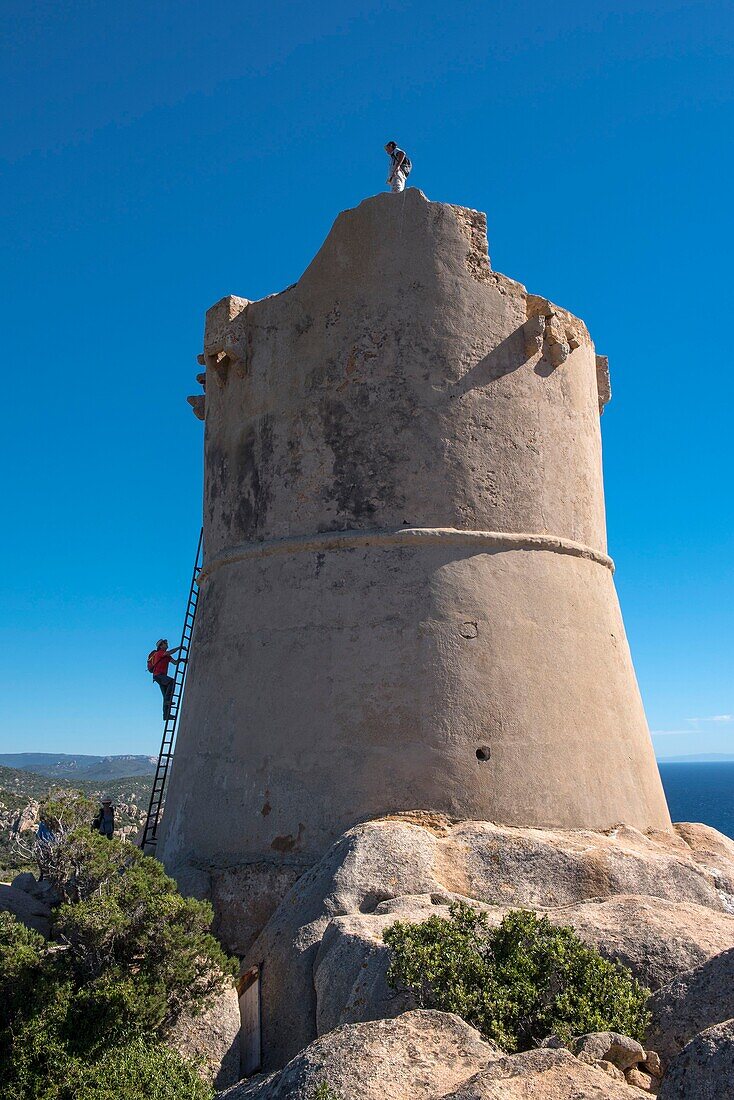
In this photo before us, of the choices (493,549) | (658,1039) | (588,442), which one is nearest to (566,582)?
(493,549)

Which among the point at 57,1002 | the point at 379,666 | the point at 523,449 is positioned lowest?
the point at 57,1002

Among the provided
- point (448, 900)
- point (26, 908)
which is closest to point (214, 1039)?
point (448, 900)

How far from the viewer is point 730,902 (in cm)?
703

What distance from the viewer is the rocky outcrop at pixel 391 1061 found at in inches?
153

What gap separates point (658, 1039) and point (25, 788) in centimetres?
4992

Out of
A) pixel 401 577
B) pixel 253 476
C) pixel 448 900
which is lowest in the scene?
pixel 448 900

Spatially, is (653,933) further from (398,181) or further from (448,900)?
(398,181)

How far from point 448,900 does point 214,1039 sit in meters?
1.74

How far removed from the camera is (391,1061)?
405 cm

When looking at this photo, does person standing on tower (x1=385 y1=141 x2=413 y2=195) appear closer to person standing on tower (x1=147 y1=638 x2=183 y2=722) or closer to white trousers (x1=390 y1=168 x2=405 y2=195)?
white trousers (x1=390 y1=168 x2=405 y2=195)

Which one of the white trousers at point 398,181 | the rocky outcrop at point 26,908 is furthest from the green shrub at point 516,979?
the white trousers at point 398,181

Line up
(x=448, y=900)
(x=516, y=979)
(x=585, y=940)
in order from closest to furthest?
(x=516, y=979)
(x=585, y=940)
(x=448, y=900)

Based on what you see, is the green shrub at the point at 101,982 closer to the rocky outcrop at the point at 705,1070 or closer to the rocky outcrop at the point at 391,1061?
the rocky outcrop at the point at 391,1061

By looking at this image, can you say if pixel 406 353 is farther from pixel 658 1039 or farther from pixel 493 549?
pixel 658 1039
